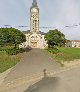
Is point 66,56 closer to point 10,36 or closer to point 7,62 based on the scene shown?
point 7,62

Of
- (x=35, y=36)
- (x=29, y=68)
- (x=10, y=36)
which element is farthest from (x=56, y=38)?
(x=29, y=68)

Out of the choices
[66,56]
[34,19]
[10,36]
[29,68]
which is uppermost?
[34,19]

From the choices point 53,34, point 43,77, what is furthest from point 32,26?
point 43,77

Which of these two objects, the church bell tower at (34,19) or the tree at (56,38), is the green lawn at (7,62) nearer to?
the tree at (56,38)

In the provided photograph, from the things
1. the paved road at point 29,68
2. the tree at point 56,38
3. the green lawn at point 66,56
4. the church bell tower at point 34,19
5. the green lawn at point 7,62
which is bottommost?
the paved road at point 29,68

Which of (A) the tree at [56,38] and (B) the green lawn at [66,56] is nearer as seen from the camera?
(B) the green lawn at [66,56]

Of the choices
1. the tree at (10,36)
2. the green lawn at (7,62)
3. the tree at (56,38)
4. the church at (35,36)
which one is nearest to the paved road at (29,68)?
the green lawn at (7,62)

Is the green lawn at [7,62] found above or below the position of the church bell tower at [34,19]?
below

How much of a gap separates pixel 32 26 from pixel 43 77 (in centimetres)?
9319

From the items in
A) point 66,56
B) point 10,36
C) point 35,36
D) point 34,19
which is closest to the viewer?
point 66,56

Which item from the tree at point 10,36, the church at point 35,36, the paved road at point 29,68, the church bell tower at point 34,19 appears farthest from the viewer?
the church bell tower at point 34,19

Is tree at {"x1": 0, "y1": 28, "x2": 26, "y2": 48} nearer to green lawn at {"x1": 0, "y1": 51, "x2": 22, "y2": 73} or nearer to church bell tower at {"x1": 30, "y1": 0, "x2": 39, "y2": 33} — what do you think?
green lawn at {"x1": 0, "y1": 51, "x2": 22, "y2": 73}

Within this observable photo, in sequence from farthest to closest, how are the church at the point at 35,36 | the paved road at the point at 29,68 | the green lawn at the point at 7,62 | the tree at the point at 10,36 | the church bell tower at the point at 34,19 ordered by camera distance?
the church bell tower at the point at 34,19
the church at the point at 35,36
the tree at the point at 10,36
the green lawn at the point at 7,62
the paved road at the point at 29,68

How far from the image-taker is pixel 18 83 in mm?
15352
